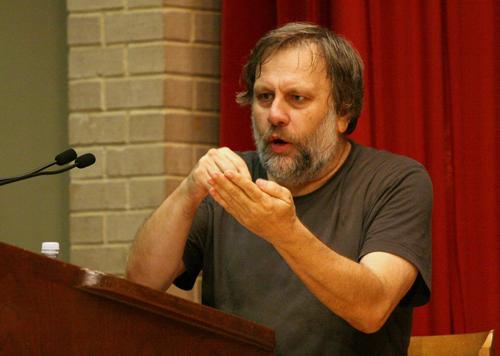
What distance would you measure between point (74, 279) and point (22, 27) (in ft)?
7.28

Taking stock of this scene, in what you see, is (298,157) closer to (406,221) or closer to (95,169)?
(406,221)

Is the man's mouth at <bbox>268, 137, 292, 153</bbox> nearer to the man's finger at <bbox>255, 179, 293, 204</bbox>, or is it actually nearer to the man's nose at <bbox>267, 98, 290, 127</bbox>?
the man's nose at <bbox>267, 98, 290, 127</bbox>

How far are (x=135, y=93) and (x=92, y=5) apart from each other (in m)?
0.35

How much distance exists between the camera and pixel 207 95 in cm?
327

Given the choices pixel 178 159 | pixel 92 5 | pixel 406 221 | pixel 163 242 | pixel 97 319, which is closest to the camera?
pixel 97 319

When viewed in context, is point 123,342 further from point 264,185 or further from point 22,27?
point 22,27

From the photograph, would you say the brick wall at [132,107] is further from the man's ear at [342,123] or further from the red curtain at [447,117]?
the man's ear at [342,123]

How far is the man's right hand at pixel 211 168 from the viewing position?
1.84 meters

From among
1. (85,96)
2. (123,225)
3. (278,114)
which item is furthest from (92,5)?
(278,114)

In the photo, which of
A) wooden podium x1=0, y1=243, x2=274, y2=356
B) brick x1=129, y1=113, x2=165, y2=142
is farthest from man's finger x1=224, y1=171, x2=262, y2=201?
brick x1=129, y1=113, x2=165, y2=142

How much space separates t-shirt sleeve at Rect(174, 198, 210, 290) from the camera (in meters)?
2.26

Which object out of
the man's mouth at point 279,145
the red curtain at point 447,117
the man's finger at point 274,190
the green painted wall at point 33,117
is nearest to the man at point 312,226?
the man's mouth at point 279,145

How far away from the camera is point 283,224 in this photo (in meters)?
1.72

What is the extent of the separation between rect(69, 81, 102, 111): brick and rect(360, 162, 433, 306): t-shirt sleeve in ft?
4.59
